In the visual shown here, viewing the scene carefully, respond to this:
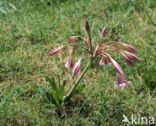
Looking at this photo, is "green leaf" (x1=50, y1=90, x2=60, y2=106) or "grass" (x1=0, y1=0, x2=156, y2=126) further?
"grass" (x1=0, y1=0, x2=156, y2=126)

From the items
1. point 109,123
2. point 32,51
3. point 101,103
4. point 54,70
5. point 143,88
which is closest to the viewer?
point 109,123

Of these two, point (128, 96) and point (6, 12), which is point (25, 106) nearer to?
point (128, 96)

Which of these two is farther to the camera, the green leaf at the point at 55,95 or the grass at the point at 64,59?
the grass at the point at 64,59

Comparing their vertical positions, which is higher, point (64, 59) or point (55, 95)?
point (64, 59)

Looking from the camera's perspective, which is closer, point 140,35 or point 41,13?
point 140,35

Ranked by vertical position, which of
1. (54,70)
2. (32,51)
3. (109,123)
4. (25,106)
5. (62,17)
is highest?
(62,17)

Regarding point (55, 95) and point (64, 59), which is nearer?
point (55, 95)

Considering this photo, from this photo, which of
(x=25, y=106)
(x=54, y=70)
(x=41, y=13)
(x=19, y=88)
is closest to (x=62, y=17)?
(x=41, y=13)

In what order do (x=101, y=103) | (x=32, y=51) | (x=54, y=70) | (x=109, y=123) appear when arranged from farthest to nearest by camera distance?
(x=32, y=51), (x=54, y=70), (x=101, y=103), (x=109, y=123)
